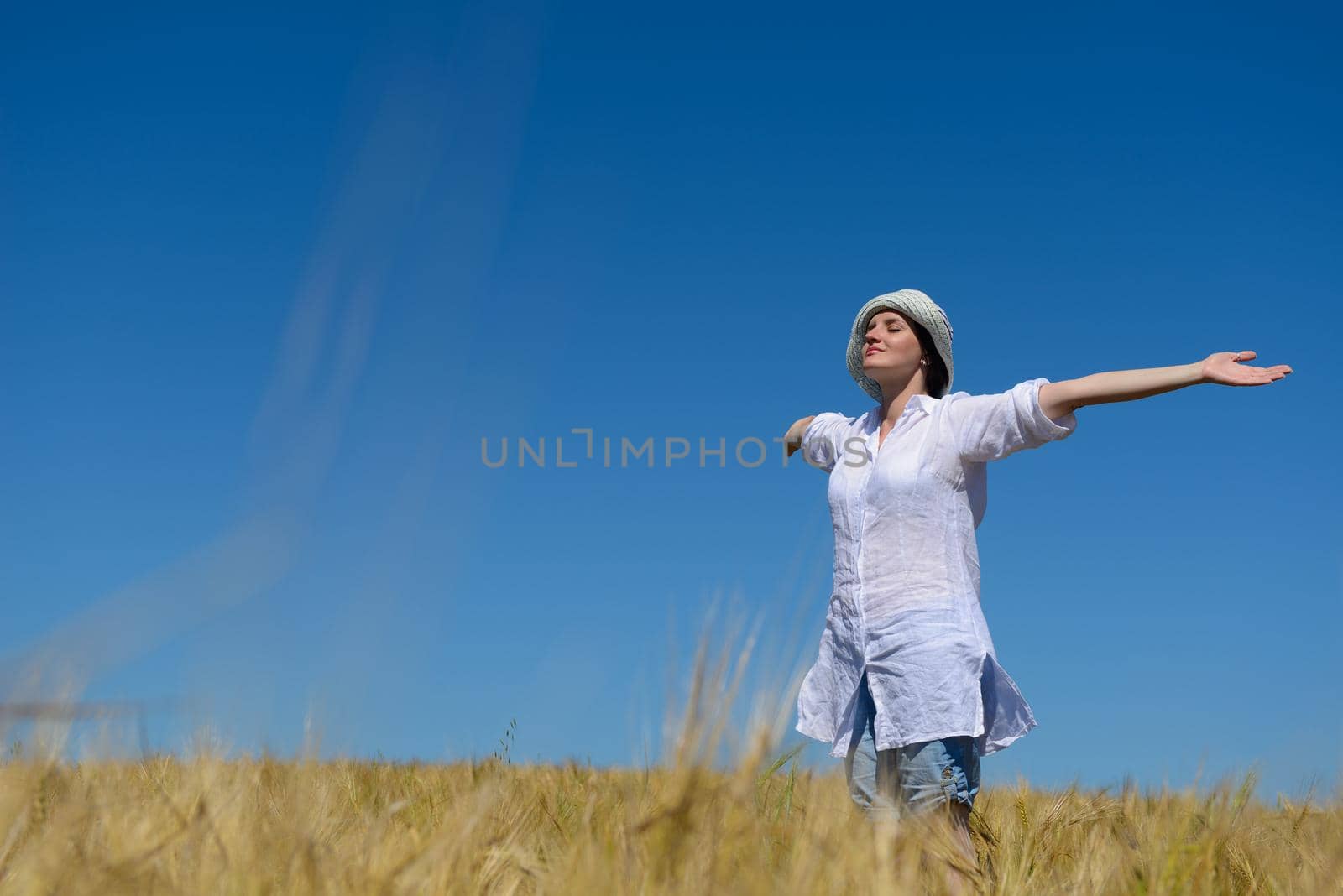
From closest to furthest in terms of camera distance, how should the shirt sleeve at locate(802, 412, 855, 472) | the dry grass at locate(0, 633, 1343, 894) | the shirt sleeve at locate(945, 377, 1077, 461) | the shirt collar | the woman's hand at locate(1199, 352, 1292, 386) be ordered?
the dry grass at locate(0, 633, 1343, 894) < the woman's hand at locate(1199, 352, 1292, 386) < the shirt sleeve at locate(945, 377, 1077, 461) < the shirt collar < the shirt sleeve at locate(802, 412, 855, 472)

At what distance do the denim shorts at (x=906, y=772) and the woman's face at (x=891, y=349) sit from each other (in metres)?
1.02

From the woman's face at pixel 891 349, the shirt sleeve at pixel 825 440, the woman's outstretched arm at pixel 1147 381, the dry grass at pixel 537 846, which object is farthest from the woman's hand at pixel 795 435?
the dry grass at pixel 537 846

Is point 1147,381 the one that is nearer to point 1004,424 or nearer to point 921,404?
point 1004,424

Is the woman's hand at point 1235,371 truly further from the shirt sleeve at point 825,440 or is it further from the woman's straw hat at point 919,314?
the shirt sleeve at point 825,440

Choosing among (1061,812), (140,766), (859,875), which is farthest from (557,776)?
(859,875)

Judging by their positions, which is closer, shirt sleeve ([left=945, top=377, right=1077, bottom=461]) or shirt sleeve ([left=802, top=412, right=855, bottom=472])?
shirt sleeve ([left=945, top=377, right=1077, bottom=461])

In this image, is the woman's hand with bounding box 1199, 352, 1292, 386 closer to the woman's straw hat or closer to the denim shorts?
the woman's straw hat

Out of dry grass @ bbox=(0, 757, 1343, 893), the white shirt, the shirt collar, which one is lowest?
dry grass @ bbox=(0, 757, 1343, 893)

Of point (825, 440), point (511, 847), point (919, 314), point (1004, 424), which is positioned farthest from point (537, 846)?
point (919, 314)

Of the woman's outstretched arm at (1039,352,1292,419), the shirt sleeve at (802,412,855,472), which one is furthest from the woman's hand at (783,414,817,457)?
the woman's outstretched arm at (1039,352,1292,419)

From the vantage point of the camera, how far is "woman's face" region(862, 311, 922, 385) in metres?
3.65

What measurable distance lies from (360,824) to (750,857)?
132 cm

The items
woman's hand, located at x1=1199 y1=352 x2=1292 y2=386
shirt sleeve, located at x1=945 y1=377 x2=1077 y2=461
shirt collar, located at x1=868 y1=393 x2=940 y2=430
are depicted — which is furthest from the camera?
shirt collar, located at x1=868 y1=393 x2=940 y2=430

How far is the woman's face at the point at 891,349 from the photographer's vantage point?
3646 mm
